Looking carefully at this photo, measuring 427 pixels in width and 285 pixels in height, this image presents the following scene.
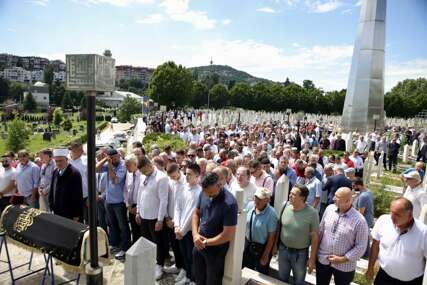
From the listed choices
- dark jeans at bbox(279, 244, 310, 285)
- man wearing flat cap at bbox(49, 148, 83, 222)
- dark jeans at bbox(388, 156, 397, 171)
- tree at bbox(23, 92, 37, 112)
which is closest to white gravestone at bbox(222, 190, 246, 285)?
dark jeans at bbox(279, 244, 310, 285)

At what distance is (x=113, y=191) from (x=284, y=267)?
3.25 m

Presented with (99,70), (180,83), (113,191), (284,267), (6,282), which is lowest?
(6,282)

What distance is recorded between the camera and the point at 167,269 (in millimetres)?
5352

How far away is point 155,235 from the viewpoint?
211 inches

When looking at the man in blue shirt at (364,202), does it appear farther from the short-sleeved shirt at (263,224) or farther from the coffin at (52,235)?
the coffin at (52,235)

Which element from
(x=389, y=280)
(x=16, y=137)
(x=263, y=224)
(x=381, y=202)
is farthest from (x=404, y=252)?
(x=16, y=137)

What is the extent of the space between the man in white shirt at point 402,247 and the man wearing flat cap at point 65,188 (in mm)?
4555

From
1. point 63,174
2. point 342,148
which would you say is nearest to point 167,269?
point 63,174

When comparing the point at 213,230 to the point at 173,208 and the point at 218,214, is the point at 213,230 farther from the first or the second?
the point at 173,208

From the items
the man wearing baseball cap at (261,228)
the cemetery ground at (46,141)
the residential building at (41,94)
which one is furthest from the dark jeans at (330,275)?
the residential building at (41,94)

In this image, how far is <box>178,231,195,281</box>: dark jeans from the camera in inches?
193

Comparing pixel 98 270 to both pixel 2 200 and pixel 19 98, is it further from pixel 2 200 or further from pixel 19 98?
pixel 19 98

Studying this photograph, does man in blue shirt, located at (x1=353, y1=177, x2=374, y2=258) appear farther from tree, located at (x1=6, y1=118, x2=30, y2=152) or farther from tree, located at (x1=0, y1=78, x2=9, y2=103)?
tree, located at (x1=0, y1=78, x2=9, y2=103)

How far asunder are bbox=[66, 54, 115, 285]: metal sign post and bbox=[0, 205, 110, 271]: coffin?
4.41ft
